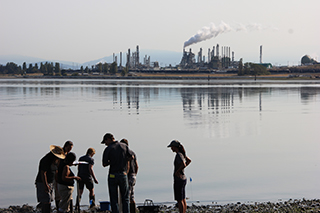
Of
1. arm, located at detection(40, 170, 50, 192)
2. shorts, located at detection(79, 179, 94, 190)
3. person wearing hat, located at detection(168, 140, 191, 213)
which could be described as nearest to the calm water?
shorts, located at detection(79, 179, 94, 190)

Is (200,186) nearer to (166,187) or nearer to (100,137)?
(166,187)

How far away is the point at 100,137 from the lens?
22.3 metres

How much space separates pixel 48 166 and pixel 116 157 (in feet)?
5.05

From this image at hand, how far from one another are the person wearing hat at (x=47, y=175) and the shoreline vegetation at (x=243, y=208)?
127 cm

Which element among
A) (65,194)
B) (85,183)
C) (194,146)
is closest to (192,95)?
(194,146)

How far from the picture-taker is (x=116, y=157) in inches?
360

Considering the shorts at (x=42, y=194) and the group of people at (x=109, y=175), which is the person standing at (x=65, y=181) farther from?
the shorts at (x=42, y=194)

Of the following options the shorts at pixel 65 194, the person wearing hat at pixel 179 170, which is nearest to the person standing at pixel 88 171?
the shorts at pixel 65 194

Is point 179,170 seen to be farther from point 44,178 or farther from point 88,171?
point 44,178

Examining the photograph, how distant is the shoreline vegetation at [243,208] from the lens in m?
10.5

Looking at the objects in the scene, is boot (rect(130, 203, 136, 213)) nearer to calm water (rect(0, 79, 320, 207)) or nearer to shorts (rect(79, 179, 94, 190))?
shorts (rect(79, 179, 94, 190))

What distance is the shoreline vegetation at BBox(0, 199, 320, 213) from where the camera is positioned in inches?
415

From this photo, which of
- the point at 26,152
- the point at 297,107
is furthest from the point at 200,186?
the point at 297,107

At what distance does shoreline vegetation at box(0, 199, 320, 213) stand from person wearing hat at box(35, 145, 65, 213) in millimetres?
1271
